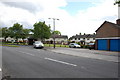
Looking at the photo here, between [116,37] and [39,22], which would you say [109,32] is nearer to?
[116,37]

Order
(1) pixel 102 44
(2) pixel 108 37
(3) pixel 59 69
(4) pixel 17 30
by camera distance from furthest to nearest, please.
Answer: (4) pixel 17 30 < (1) pixel 102 44 < (2) pixel 108 37 < (3) pixel 59 69

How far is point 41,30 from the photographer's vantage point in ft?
179

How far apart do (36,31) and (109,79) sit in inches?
1955

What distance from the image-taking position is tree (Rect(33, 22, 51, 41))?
53.7 metres

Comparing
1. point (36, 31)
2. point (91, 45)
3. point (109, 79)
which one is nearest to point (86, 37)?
point (36, 31)

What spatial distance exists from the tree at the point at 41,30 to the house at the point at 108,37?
96.1 feet

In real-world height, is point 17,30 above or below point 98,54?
above

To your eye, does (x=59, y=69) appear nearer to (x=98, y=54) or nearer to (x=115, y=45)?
(x=98, y=54)

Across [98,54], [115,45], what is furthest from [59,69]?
[115,45]

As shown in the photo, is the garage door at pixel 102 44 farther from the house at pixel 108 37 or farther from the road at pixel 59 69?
the road at pixel 59 69

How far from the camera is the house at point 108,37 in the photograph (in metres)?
25.1

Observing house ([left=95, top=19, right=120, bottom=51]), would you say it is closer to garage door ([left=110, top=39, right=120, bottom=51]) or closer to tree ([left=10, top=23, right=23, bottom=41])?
garage door ([left=110, top=39, right=120, bottom=51])

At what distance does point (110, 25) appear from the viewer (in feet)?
86.9

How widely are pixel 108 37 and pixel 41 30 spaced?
3325 cm
